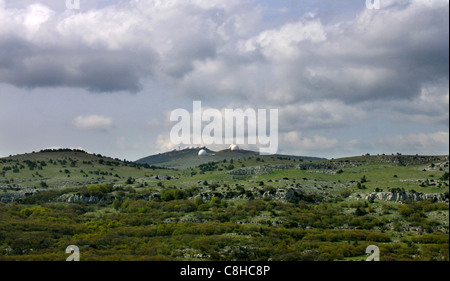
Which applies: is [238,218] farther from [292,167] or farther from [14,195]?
[292,167]

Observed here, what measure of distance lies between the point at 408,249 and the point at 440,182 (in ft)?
189

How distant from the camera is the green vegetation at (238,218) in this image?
55.7m

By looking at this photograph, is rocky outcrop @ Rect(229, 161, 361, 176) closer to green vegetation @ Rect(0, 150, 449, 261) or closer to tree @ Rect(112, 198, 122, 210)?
green vegetation @ Rect(0, 150, 449, 261)

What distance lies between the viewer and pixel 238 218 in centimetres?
8019

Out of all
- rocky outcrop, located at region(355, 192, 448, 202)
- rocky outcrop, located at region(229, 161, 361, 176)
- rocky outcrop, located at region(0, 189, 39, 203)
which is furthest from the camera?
rocky outcrop, located at region(229, 161, 361, 176)

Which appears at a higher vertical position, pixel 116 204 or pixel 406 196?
pixel 406 196

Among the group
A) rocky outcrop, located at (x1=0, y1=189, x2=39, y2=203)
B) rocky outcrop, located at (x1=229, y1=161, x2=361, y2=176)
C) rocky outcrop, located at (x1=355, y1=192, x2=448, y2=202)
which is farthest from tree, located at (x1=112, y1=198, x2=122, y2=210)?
rocky outcrop, located at (x1=355, y1=192, x2=448, y2=202)

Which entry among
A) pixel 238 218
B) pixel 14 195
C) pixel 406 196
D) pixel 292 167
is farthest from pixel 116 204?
pixel 292 167

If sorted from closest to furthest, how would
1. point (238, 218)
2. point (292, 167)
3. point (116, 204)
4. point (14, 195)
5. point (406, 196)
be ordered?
point (238, 218) → point (406, 196) → point (116, 204) → point (14, 195) → point (292, 167)

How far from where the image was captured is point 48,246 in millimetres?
59406

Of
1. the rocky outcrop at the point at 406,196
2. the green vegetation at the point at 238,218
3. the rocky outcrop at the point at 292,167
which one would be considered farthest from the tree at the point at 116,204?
the rocky outcrop at the point at 406,196

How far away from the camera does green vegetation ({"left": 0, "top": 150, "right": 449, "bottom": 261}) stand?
55.7 meters
